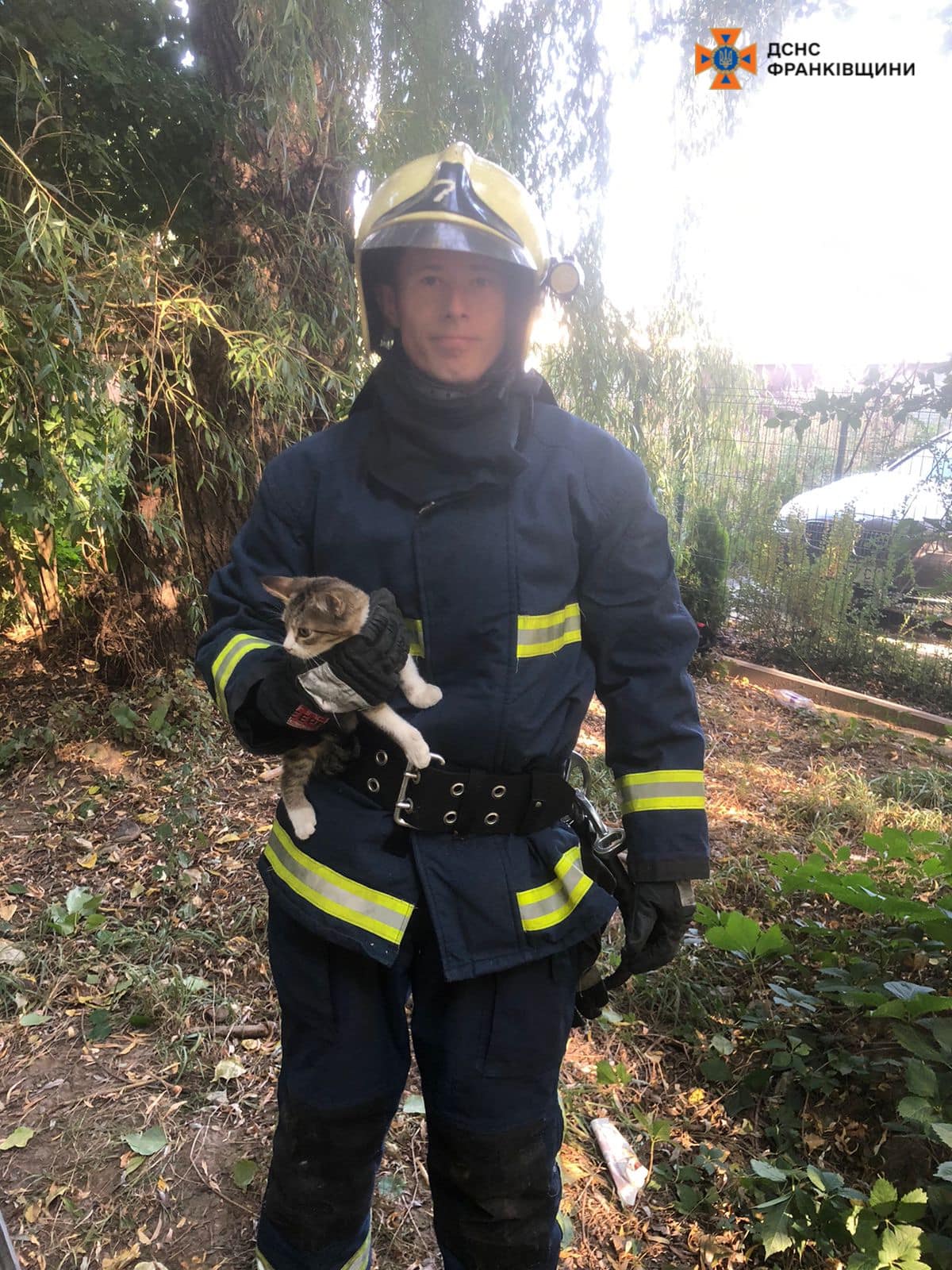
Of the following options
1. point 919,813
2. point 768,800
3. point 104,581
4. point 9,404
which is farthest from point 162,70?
point 919,813

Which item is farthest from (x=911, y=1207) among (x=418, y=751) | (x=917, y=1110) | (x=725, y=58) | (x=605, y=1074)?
(x=725, y=58)

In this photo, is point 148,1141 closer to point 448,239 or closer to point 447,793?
point 447,793

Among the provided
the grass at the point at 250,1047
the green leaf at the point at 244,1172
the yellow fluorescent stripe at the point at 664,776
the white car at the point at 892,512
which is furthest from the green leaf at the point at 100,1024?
the white car at the point at 892,512

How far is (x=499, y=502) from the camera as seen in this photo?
5.02ft

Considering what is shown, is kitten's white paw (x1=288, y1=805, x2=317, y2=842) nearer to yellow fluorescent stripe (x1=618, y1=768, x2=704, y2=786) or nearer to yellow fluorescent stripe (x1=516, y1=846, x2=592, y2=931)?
yellow fluorescent stripe (x1=516, y1=846, x2=592, y2=931)

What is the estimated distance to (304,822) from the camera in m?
1.55

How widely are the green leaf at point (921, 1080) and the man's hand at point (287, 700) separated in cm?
166

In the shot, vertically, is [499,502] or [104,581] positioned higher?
[499,502]

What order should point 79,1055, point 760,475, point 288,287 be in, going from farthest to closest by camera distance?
point 760,475 → point 288,287 → point 79,1055

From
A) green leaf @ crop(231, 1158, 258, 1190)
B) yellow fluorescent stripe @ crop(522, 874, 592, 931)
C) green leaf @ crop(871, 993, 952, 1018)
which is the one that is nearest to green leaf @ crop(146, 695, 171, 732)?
green leaf @ crop(231, 1158, 258, 1190)

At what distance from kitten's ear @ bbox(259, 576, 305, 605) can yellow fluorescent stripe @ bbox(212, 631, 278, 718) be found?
0.35ft

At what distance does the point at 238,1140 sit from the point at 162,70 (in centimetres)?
443

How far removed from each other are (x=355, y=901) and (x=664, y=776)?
66 cm

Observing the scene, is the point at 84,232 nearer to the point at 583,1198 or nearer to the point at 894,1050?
the point at 583,1198
